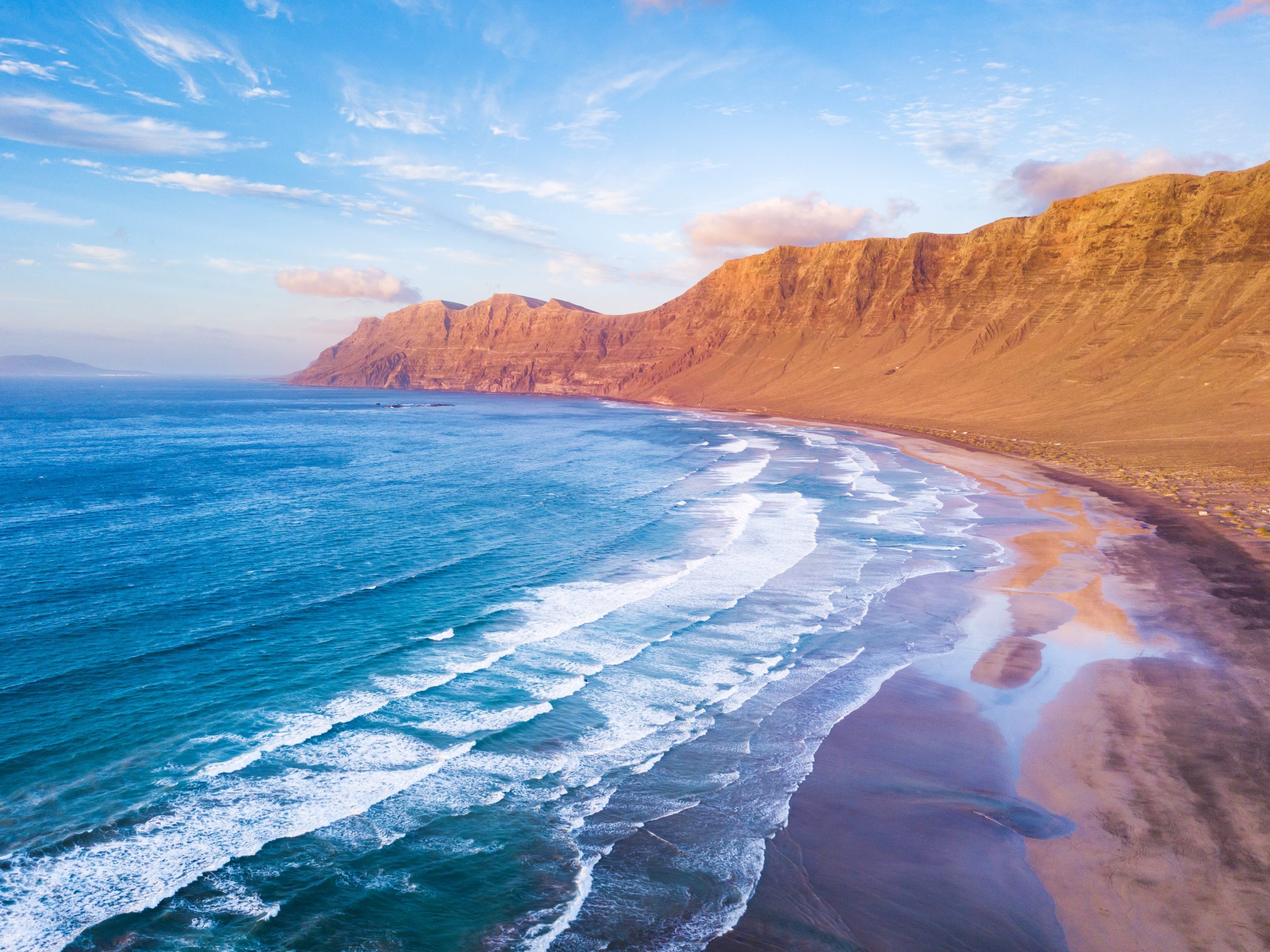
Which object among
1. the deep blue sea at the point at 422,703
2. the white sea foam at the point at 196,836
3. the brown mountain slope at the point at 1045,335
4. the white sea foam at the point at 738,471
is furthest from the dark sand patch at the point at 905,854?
the white sea foam at the point at 738,471

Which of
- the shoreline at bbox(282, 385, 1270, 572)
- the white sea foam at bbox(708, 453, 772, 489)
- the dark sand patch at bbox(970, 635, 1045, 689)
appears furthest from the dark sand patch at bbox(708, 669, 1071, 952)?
the white sea foam at bbox(708, 453, 772, 489)

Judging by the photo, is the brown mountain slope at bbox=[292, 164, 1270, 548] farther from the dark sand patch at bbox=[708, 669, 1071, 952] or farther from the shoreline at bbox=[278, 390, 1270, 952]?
the dark sand patch at bbox=[708, 669, 1071, 952]

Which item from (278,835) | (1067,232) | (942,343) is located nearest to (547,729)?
(278,835)

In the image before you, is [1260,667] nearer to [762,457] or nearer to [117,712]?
[117,712]

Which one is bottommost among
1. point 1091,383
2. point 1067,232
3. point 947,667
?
point 947,667

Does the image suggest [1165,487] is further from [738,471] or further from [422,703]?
[422,703]

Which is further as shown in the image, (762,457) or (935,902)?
(762,457)

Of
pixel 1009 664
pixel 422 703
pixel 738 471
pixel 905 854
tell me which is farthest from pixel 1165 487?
pixel 422 703
